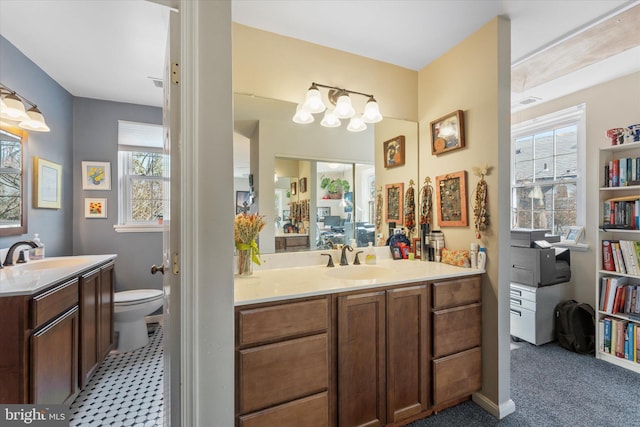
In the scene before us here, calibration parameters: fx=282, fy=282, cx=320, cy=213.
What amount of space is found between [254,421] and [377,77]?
2.34 metres

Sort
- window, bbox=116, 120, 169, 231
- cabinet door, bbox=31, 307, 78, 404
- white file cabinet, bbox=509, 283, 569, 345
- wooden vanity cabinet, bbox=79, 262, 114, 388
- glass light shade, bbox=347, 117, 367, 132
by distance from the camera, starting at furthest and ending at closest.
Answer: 1. window, bbox=116, 120, 169, 231
2. white file cabinet, bbox=509, 283, 569, 345
3. glass light shade, bbox=347, 117, 367, 132
4. wooden vanity cabinet, bbox=79, 262, 114, 388
5. cabinet door, bbox=31, 307, 78, 404

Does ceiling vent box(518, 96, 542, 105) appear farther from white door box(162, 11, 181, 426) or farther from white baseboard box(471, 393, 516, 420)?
white door box(162, 11, 181, 426)

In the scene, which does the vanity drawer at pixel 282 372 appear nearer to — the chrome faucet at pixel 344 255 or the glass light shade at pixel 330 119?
the chrome faucet at pixel 344 255

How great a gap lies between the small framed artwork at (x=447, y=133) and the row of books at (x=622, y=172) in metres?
1.58

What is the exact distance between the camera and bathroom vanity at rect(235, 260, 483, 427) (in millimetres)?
1266

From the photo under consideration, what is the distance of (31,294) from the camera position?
139 centimetres

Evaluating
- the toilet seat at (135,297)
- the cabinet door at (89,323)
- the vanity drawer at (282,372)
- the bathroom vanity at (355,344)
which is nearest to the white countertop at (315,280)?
the bathroom vanity at (355,344)

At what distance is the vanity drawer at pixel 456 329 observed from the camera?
1714mm

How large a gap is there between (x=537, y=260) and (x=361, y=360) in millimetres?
2138

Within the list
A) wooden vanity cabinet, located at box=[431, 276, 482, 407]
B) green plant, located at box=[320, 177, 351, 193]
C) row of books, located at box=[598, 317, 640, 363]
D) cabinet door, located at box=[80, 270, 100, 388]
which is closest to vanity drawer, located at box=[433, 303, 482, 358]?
wooden vanity cabinet, located at box=[431, 276, 482, 407]

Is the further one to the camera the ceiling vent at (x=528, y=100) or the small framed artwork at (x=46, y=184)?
the ceiling vent at (x=528, y=100)

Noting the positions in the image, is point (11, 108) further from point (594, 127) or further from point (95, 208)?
point (594, 127)

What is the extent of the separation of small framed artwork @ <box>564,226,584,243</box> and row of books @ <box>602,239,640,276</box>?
0.37 m

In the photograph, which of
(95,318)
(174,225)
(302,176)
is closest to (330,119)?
(302,176)
